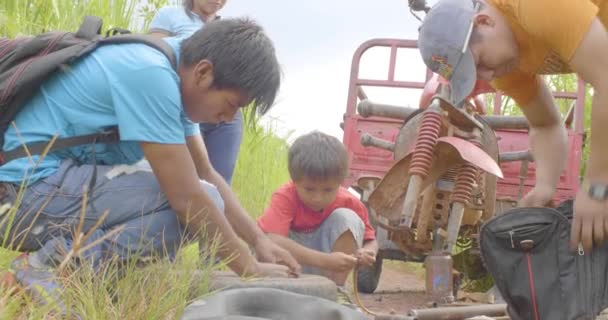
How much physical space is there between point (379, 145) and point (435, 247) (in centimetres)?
87

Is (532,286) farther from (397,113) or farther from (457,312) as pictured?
(397,113)

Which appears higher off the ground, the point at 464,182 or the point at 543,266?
the point at 543,266

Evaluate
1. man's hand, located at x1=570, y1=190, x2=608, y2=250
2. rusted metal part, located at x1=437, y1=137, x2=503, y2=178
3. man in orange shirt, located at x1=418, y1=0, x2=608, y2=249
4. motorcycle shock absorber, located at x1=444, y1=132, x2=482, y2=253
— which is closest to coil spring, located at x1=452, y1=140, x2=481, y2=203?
motorcycle shock absorber, located at x1=444, y1=132, x2=482, y2=253

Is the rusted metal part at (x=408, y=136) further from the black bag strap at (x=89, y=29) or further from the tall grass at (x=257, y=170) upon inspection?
the tall grass at (x=257, y=170)

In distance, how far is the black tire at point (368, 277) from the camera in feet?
20.6

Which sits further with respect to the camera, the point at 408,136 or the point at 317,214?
the point at 408,136

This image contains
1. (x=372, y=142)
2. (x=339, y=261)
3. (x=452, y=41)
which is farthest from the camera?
(x=372, y=142)

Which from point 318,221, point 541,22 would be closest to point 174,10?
point 318,221

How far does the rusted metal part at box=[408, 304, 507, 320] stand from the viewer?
3793 mm

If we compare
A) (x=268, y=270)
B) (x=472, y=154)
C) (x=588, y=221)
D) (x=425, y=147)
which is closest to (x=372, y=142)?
(x=425, y=147)

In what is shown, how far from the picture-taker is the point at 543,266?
3.14 metres

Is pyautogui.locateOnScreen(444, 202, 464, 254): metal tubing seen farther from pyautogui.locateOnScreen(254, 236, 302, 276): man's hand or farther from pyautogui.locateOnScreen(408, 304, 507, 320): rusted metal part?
pyautogui.locateOnScreen(254, 236, 302, 276): man's hand

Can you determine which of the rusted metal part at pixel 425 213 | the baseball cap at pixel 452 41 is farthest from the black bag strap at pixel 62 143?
the rusted metal part at pixel 425 213

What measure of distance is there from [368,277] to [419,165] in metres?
2.30
